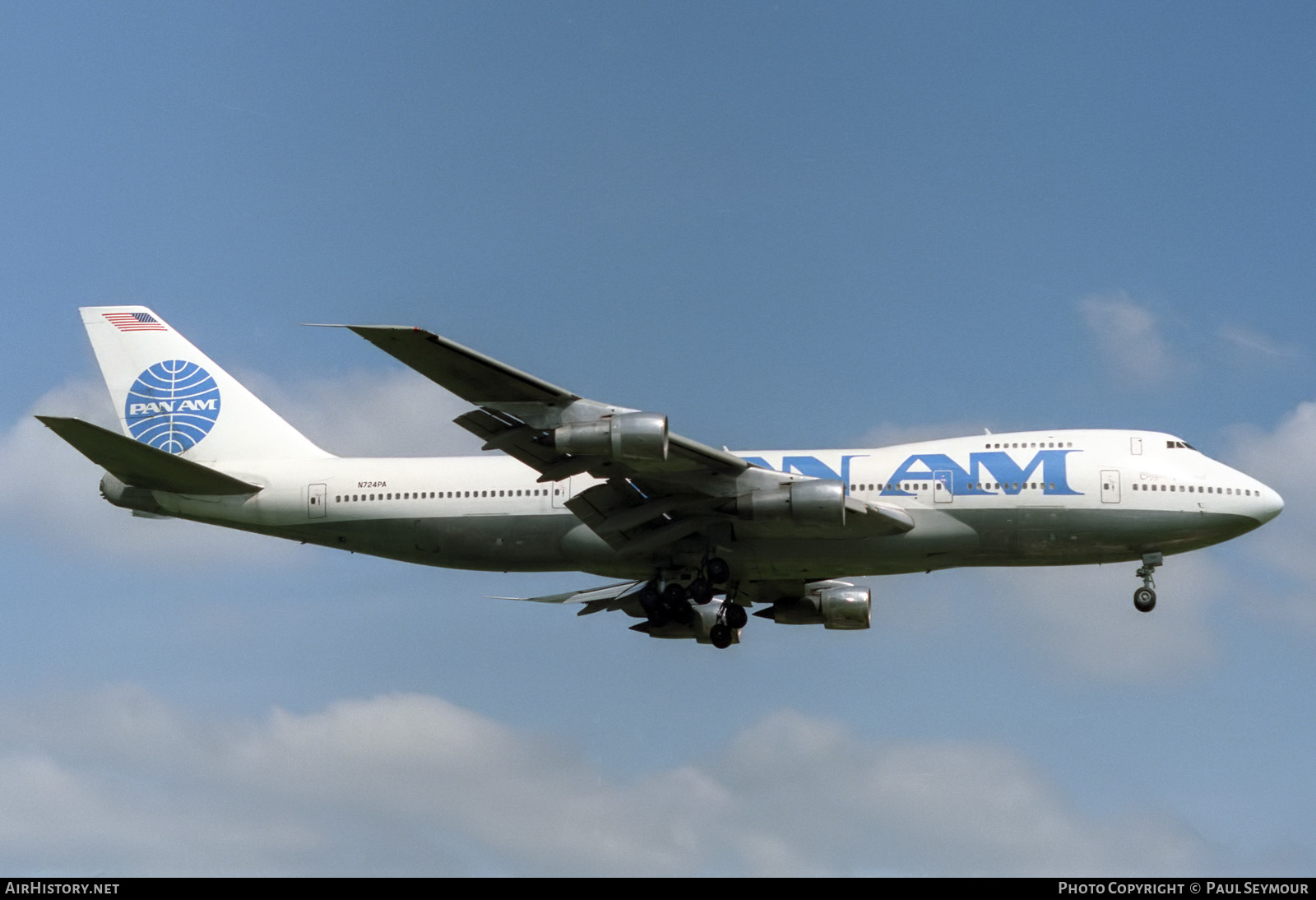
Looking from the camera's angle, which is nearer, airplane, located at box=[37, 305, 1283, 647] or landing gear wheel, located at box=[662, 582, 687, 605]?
airplane, located at box=[37, 305, 1283, 647]

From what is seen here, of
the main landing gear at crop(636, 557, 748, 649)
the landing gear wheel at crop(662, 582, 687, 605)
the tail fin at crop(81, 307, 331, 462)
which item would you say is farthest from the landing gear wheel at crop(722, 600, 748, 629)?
the tail fin at crop(81, 307, 331, 462)

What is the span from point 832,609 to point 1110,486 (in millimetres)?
9570

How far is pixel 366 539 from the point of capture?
43219mm

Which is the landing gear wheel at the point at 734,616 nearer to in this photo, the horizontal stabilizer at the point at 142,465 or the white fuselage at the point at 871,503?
the white fuselage at the point at 871,503

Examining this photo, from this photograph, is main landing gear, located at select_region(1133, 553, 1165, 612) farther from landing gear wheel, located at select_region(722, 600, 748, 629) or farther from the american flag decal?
the american flag decal

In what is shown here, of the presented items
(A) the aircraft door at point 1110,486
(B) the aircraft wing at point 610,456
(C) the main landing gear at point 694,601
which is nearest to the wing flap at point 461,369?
(B) the aircraft wing at point 610,456

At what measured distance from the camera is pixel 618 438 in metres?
35.9

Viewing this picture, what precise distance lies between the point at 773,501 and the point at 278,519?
45.9ft

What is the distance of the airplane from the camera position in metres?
37.9

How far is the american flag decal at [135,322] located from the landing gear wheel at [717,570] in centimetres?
1891

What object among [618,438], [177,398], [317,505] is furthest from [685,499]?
[177,398]

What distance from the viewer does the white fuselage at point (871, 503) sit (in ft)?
130

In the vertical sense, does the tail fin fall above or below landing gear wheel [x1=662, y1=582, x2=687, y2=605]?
above

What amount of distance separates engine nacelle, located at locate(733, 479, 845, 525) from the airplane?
4 cm
